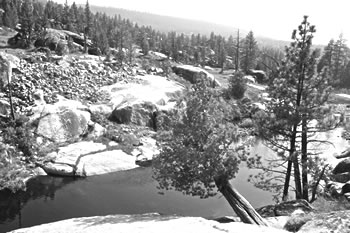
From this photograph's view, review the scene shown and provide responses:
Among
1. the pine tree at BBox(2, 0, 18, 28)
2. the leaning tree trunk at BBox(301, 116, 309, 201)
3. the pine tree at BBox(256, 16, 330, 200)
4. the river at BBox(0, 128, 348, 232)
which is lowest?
the river at BBox(0, 128, 348, 232)

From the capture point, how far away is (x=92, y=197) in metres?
28.4

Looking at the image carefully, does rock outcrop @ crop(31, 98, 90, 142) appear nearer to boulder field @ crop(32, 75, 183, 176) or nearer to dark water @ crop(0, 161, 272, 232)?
boulder field @ crop(32, 75, 183, 176)

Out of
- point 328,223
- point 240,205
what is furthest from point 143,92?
point 328,223

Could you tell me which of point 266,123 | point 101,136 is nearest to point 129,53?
point 101,136

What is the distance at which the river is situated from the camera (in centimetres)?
2494

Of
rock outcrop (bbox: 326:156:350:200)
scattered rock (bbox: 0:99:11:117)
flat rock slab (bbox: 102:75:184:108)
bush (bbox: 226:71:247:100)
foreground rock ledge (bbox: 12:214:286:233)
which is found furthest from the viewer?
bush (bbox: 226:71:247:100)

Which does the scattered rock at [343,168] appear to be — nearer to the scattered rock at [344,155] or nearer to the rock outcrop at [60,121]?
the scattered rock at [344,155]

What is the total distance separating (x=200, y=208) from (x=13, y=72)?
35.4 metres

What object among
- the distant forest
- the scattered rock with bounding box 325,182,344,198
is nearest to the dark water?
the scattered rock with bounding box 325,182,344,198

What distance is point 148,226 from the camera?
13.1 meters

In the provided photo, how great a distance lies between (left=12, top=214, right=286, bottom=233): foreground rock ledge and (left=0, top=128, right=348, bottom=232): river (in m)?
9.59

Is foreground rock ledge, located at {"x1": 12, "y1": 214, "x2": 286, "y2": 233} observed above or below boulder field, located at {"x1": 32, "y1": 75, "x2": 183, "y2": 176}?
above

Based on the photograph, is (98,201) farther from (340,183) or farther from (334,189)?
(340,183)

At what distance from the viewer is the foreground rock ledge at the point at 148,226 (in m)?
12.4
